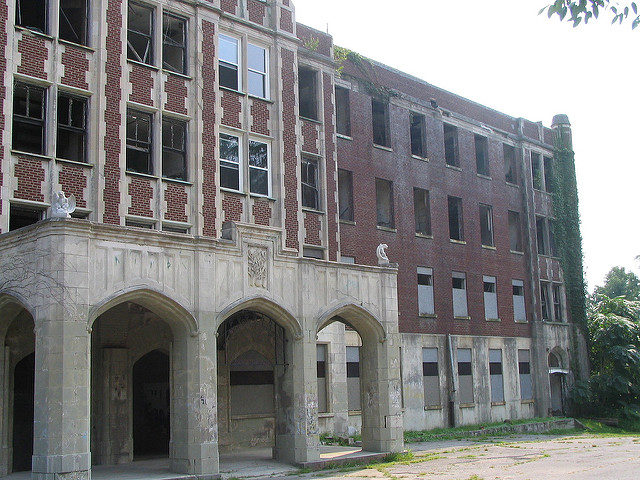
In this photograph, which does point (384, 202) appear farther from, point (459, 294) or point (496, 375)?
point (496, 375)

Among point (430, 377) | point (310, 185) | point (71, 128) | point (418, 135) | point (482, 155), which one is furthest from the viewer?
point (482, 155)

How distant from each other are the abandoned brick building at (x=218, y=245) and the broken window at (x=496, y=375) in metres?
0.19

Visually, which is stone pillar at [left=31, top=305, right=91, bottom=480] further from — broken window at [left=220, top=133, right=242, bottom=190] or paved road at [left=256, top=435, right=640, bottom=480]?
broken window at [left=220, top=133, right=242, bottom=190]

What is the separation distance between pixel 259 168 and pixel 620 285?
49983 mm

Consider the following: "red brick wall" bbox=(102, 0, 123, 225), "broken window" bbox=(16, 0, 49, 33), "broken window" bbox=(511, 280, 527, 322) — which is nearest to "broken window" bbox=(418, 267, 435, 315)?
"broken window" bbox=(511, 280, 527, 322)

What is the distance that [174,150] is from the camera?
2525 cm

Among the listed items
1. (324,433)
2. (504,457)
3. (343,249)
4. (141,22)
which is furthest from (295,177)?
(504,457)

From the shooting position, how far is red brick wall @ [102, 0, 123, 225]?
23.0 meters

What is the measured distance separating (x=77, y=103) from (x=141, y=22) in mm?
4048

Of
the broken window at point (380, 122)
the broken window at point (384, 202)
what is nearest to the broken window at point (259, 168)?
the broken window at point (384, 202)

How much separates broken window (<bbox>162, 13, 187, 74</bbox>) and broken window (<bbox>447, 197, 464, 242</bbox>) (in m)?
17.2

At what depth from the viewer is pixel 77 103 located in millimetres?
23109

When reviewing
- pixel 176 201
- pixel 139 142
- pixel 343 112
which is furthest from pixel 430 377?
pixel 139 142

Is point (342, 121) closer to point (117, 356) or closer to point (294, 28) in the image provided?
point (294, 28)
